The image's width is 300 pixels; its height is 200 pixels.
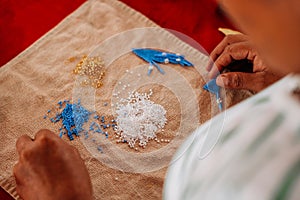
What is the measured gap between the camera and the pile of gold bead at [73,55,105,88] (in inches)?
30.5

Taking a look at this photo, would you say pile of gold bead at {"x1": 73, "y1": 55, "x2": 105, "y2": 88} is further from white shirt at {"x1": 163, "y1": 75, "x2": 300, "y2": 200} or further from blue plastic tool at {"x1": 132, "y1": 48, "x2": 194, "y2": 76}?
white shirt at {"x1": 163, "y1": 75, "x2": 300, "y2": 200}

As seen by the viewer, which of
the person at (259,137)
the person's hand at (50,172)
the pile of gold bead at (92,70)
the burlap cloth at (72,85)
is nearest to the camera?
the person at (259,137)

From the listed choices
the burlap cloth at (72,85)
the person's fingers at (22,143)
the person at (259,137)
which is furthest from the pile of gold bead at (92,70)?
the person at (259,137)

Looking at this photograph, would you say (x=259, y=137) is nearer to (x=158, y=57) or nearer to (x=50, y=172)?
(x=50, y=172)

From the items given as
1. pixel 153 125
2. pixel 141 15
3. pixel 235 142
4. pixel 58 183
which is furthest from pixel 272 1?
pixel 141 15

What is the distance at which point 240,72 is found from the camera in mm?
758

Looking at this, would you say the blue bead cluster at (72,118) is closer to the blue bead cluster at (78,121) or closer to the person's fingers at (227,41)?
the blue bead cluster at (78,121)

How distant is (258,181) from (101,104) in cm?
49

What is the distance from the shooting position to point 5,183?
667mm

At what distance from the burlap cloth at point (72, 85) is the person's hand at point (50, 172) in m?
0.13

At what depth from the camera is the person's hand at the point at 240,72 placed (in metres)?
0.74

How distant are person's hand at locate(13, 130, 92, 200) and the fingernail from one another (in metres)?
0.34

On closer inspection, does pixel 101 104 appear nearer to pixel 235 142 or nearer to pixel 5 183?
pixel 5 183

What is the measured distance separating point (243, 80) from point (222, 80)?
0.13ft
